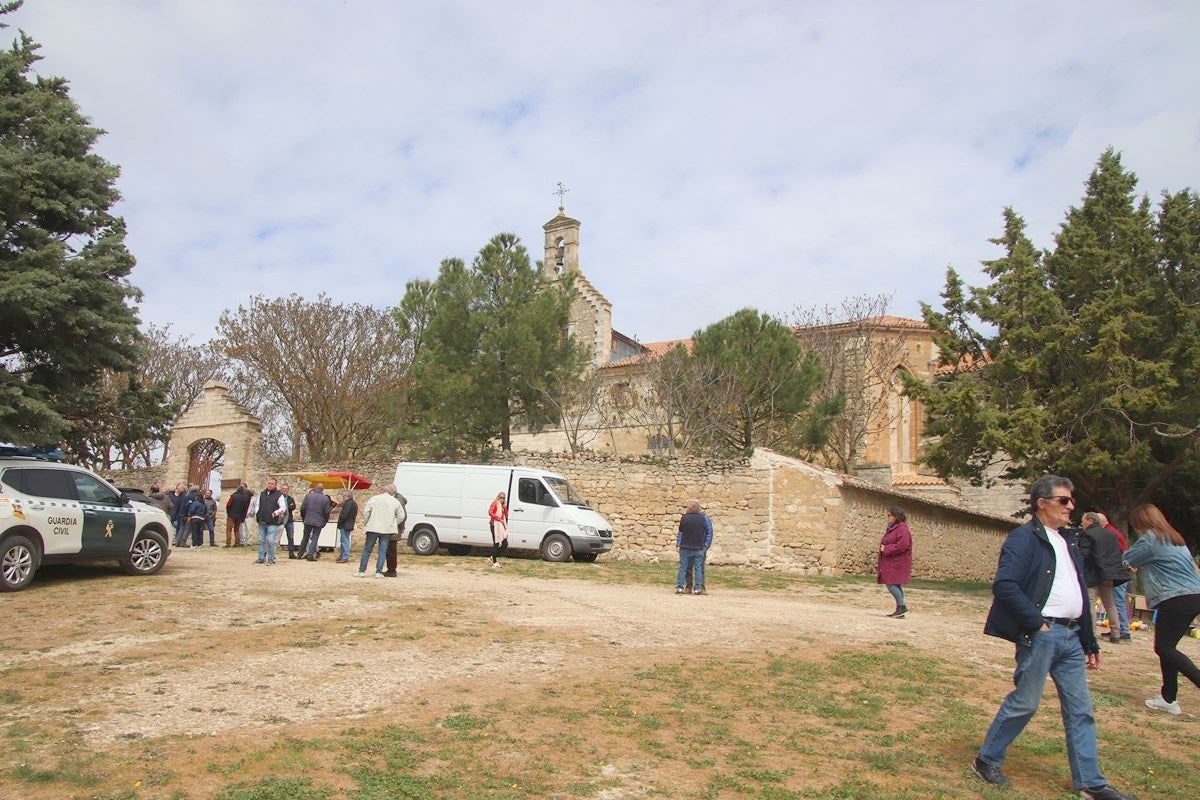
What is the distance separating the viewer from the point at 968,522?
26312 mm

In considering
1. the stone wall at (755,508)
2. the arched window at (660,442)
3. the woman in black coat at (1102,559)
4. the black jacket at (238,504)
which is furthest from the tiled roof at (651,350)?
the woman in black coat at (1102,559)

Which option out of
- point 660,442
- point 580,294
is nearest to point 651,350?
point 580,294

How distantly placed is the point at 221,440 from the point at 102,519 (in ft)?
56.4

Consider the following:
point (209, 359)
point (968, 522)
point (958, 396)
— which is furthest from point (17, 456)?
point (209, 359)

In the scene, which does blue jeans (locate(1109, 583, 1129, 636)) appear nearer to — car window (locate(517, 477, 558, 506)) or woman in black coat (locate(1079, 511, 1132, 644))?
woman in black coat (locate(1079, 511, 1132, 644))

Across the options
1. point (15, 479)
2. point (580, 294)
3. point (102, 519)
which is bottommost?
point (102, 519)

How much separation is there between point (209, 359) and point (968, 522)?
31288 millimetres

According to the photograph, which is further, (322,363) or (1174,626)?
(322,363)

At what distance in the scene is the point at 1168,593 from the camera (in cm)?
697

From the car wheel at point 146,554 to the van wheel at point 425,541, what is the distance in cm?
670

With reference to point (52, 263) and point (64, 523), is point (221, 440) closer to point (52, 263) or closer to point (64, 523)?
point (52, 263)

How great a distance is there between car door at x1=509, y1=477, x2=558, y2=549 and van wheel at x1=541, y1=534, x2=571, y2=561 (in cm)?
16

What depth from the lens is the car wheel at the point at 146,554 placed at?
→ 1257 cm

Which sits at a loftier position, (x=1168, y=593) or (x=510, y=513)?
(x=510, y=513)
